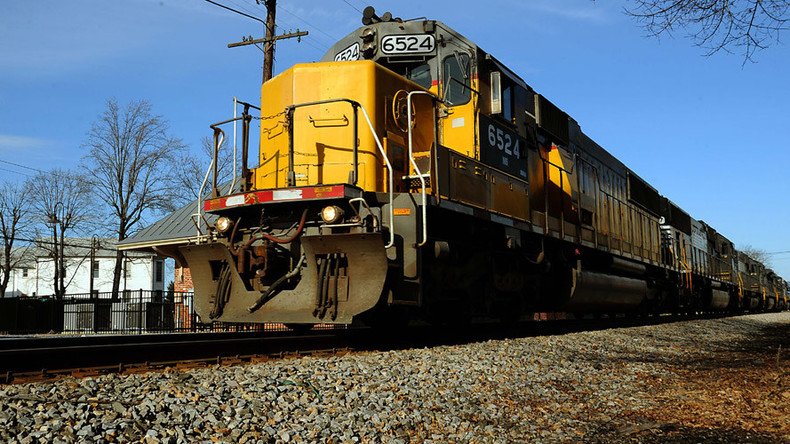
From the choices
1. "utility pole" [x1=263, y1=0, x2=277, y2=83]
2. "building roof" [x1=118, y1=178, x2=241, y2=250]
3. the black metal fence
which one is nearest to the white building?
the black metal fence

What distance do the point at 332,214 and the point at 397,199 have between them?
2.49ft

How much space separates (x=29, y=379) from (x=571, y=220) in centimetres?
930

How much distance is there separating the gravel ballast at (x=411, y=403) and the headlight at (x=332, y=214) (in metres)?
1.55

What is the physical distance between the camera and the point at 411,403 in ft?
14.6

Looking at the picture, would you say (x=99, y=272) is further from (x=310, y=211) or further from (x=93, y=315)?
(x=310, y=211)

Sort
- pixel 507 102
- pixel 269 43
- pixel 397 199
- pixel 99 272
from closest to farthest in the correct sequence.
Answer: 1. pixel 397 199
2. pixel 507 102
3. pixel 269 43
4. pixel 99 272

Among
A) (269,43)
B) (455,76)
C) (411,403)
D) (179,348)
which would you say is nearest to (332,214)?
(179,348)

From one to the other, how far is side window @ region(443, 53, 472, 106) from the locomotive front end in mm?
520

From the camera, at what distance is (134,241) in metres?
20.3

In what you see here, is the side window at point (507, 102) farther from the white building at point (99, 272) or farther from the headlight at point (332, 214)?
the white building at point (99, 272)

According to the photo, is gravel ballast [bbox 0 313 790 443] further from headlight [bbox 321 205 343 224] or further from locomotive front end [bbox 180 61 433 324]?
headlight [bbox 321 205 343 224]

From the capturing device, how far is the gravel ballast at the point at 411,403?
344 centimetres

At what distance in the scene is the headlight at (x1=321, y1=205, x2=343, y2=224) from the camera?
703cm

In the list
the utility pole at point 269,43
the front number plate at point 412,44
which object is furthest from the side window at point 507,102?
the utility pole at point 269,43
